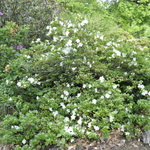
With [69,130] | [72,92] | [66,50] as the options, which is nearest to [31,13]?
[66,50]

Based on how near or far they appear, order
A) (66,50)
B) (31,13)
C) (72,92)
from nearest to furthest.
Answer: (72,92), (66,50), (31,13)

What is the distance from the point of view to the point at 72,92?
105 inches

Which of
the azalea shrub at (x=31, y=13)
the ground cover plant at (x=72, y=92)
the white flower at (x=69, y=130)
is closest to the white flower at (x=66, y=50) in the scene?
the ground cover plant at (x=72, y=92)

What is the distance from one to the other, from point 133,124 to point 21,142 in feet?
4.73

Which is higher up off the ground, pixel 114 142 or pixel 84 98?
pixel 84 98

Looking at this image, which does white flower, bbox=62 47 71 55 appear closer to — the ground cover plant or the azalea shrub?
the ground cover plant

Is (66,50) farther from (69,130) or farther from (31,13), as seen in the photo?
(31,13)

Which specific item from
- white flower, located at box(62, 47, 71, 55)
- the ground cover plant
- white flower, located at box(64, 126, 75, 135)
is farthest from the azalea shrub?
white flower, located at box(64, 126, 75, 135)

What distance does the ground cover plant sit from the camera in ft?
7.52

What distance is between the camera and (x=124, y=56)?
2.90 m

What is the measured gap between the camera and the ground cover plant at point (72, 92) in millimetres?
2293

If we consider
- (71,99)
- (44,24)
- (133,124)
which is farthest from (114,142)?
(44,24)

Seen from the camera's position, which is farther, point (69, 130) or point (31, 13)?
point (31, 13)

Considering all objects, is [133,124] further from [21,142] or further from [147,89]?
[21,142]
